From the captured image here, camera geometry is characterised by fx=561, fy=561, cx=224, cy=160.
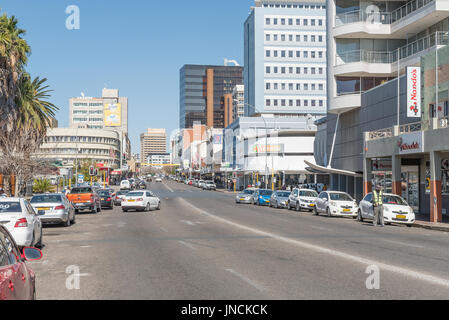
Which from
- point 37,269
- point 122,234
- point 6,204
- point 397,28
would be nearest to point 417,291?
point 37,269

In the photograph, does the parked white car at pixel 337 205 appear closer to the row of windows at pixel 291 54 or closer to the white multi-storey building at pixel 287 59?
the white multi-storey building at pixel 287 59

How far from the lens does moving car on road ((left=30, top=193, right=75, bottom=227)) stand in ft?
77.3

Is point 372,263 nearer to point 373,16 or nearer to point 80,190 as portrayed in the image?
point 80,190

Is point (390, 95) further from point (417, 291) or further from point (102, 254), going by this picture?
point (417, 291)

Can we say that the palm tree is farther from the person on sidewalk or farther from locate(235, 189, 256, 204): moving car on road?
the person on sidewalk

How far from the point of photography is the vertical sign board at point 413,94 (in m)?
32.6

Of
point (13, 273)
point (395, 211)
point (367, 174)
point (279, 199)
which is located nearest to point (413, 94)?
point (367, 174)

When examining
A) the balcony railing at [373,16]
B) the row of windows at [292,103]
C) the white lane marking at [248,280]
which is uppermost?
the row of windows at [292,103]

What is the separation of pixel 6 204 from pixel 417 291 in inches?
442

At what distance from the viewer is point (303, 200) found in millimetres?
39688

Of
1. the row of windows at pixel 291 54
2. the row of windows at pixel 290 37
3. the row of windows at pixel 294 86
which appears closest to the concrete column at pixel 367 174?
the row of windows at pixel 294 86

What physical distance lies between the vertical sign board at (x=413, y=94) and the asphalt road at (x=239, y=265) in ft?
47.6

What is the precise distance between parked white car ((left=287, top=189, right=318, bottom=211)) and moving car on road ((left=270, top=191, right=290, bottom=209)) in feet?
6.99

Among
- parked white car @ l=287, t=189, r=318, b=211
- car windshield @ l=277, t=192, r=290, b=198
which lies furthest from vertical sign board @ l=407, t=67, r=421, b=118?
car windshield @ l=277, t=192, r=290, b=198
